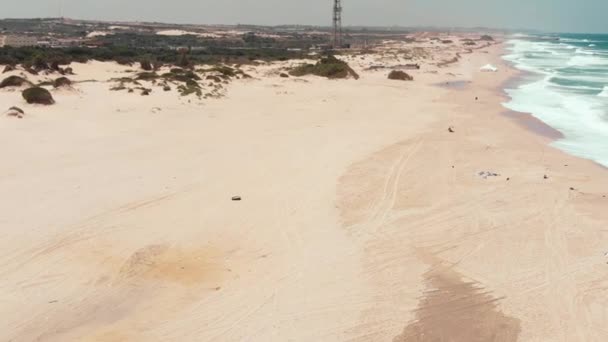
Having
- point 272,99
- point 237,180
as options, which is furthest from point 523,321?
point 272,99

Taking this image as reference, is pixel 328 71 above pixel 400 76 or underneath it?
above

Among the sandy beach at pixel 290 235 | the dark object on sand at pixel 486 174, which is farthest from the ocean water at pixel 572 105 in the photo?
the dark object on sand at pixel 486 174

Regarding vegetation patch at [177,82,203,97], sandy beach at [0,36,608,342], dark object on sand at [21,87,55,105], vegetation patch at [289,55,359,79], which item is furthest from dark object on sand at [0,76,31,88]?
vegetation patch at [289,55,359,79]

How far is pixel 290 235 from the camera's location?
949cm

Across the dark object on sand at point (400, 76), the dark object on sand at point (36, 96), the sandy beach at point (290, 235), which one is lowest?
the sandy beach at point (290, 235)

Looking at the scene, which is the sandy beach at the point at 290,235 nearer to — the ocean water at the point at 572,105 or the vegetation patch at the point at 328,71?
the ocean water at the point at 572,105

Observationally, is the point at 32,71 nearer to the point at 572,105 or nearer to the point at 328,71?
the point at 328,71

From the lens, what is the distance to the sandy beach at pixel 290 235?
269 inches

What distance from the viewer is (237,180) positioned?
12453 mm

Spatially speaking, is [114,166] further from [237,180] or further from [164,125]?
[164,125]

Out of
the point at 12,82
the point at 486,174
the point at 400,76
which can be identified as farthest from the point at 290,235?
the point at 400,76

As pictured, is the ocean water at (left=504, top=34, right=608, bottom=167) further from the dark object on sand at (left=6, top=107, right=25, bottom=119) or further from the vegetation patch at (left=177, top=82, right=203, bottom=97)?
the dark object on sand at (left=6, top=107, right=25, bottom=119)

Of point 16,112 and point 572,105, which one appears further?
point 572,105

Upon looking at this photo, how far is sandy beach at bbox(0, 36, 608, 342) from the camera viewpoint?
6820 mm
